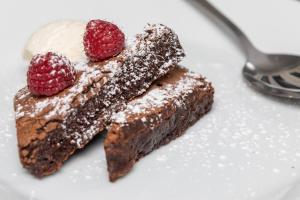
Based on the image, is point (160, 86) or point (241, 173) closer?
point (241, 173)

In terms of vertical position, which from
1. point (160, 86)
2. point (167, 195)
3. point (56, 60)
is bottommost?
point (167, 195)

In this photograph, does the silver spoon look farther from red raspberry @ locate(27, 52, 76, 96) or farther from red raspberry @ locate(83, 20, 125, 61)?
red raspberry @ locate(27, 52, 76, 96)

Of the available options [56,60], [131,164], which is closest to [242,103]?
[131,164]

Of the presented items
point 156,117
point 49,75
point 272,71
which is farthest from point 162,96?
point 272,71

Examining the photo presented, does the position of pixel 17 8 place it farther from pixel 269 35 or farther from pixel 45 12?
pixel 269 35

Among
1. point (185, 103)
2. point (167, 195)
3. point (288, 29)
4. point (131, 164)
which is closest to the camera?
point (167, 195)

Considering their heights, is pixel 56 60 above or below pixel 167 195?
above

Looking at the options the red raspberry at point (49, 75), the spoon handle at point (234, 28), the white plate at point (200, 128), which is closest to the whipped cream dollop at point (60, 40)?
the white plate at point (200, 128)
